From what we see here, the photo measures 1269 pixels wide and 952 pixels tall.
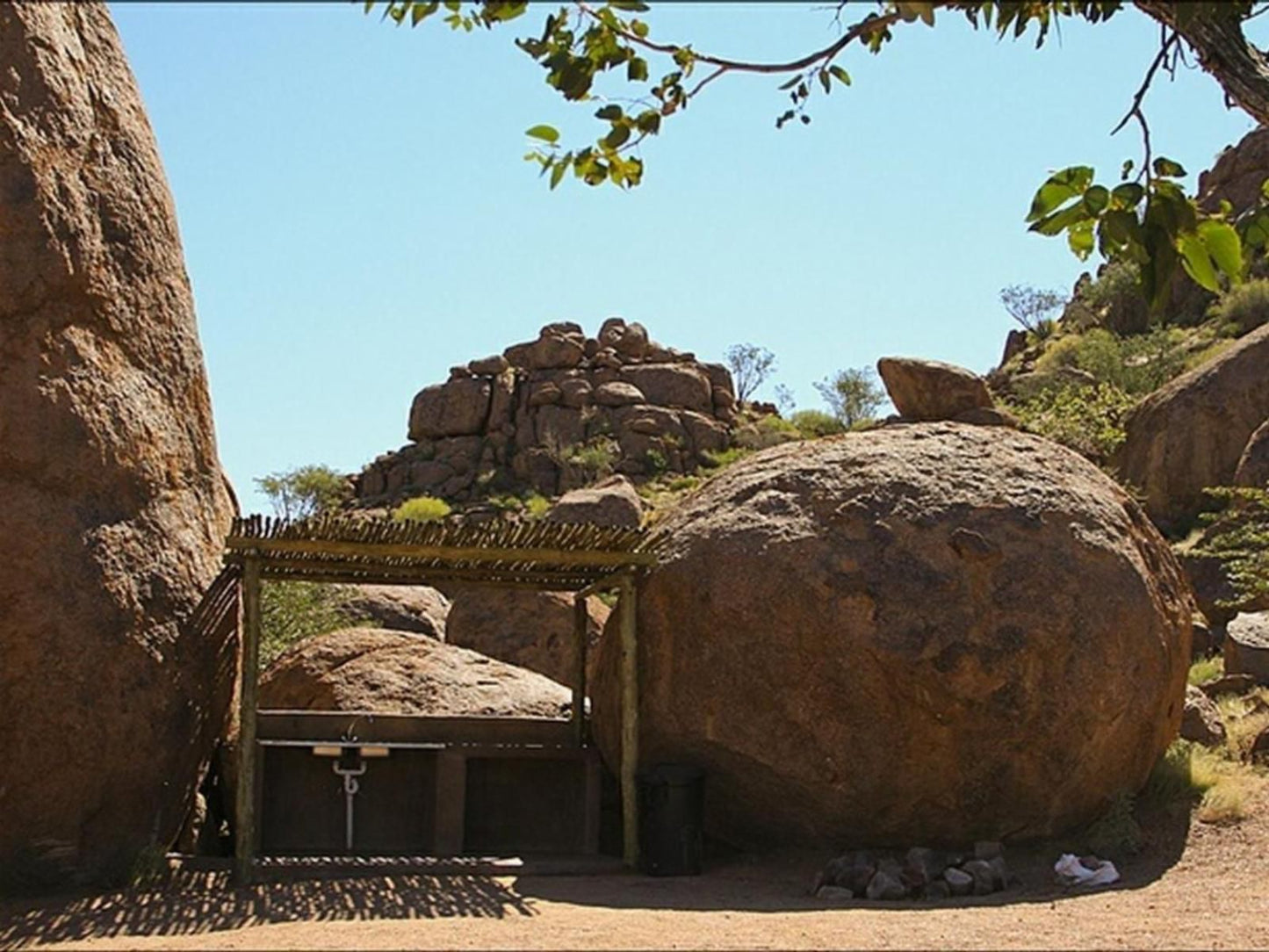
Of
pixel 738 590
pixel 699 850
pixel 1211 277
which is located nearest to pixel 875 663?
pixel 738 590

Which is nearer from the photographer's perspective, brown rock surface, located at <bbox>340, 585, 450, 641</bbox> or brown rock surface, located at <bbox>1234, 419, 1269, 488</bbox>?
brown rock surface, located at <bbox>340, 585, 450, 641</bbox>

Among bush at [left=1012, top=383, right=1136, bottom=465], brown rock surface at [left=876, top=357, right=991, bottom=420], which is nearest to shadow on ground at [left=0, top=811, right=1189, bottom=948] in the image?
bush at [left=1012, top=383, right=1136, bottom=465]

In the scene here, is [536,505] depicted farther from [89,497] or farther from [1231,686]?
[89,497]

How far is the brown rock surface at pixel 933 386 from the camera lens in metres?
27.1

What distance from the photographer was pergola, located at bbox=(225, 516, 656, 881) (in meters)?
9.50

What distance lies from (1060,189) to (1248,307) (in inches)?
1248

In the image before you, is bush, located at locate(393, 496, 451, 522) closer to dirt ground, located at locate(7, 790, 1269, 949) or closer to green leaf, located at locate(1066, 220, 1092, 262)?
dirt ground, located at locate(7, 790, 1269, 949)

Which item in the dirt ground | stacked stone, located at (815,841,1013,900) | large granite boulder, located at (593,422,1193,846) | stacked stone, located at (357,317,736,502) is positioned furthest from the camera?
stacked stone, located at (357,317,736,502)

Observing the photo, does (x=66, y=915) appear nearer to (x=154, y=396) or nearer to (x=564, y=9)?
(x=154, y=396)

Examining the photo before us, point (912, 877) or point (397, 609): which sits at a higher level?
point (397, 609)

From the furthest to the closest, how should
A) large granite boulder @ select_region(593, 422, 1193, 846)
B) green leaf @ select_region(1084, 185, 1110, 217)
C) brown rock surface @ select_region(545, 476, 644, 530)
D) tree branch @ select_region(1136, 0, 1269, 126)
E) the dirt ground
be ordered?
1. brown rock surface @ select_region(545, 476, 644, 530)
2. large granite boulder @ select_region(593, 422, 1193, 846)
3. the dirt ground
4. tree branch @ select_region(1136, 0, 1269, 126)
5. green leaf @ select_region(1084, 185, 1110, 217)

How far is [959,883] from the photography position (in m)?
9.10

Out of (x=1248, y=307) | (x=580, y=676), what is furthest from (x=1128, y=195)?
(x=1248, y=307)

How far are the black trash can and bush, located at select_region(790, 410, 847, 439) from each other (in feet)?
110
